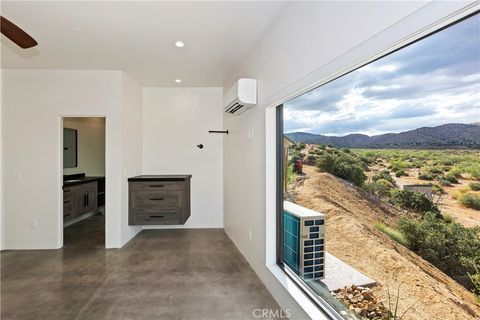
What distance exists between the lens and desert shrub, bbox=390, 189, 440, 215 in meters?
1.12

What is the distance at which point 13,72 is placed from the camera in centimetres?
379

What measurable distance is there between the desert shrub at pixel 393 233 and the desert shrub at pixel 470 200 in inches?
13.0

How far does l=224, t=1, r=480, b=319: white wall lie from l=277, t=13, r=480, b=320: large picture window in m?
0.17

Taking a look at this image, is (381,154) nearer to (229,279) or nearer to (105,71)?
(229,279)

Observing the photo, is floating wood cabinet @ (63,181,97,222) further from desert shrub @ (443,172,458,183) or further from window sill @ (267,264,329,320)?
desert shrub @ (443,172,458,183)

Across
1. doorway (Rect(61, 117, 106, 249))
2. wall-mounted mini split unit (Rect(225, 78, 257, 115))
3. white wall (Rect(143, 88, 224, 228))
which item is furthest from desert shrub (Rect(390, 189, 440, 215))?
doorway (Rect(61, 117, 106, 249))

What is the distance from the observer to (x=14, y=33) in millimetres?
1517

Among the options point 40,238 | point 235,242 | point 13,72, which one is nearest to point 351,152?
point 235,242

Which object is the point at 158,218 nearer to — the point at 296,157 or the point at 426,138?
the point at 296,157

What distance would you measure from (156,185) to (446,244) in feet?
12.3

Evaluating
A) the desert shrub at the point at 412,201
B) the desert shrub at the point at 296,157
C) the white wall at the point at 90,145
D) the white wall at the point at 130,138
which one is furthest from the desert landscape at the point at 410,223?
the white wall at the point at 90,145

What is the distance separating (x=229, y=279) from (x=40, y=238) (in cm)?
295

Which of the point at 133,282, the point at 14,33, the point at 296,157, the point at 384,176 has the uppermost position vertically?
the point at 14,33

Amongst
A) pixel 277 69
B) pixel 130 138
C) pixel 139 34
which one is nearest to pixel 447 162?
pixel 277 69
